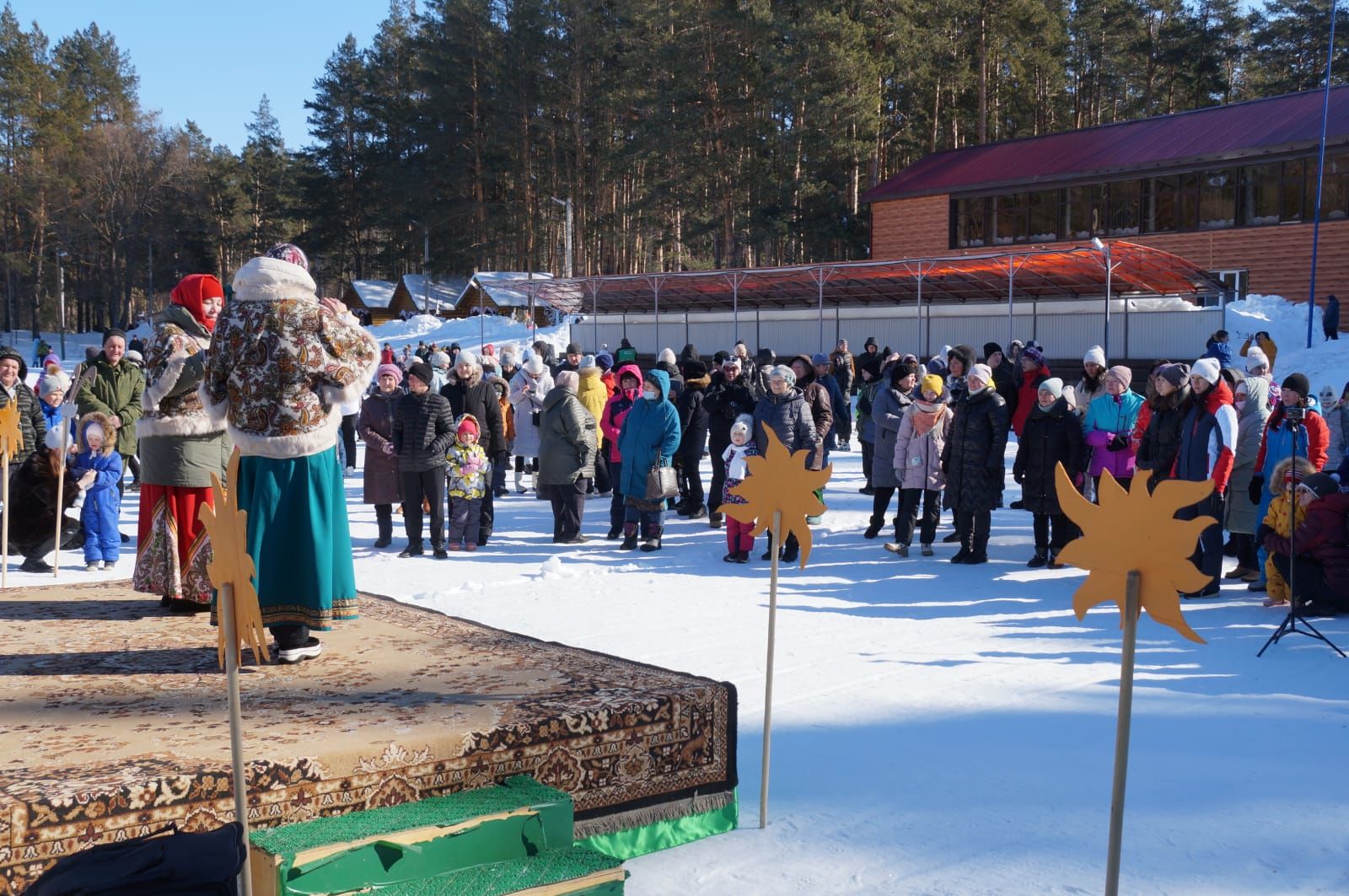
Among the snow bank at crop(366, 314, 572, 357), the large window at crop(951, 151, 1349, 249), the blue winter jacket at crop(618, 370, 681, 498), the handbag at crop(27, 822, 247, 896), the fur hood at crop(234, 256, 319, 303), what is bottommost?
the handbag at crop(27, 822, 247, 896)

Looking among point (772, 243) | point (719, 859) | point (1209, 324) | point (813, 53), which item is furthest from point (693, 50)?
point (719, 859)

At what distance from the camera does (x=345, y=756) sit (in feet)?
10.7

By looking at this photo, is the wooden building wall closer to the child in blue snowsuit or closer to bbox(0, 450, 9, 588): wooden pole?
the child in blue snowsuit

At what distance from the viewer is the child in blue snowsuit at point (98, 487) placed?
9172 millimetres

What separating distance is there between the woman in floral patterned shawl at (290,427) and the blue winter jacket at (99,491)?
5.24 meters

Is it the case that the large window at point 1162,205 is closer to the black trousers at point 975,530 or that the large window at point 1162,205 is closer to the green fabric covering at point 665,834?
the black trousers at point 975,530

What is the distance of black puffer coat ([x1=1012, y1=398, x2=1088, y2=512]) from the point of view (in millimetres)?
9523

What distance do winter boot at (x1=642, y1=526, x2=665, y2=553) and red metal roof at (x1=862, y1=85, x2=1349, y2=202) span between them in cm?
2280

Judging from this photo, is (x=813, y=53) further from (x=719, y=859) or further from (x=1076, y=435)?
(x=719, y=859)

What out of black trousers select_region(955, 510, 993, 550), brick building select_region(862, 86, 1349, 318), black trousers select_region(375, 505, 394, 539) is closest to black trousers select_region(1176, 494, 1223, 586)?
black trousers select_region(955, 510, 993, 550)

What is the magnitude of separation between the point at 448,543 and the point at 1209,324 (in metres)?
18.2

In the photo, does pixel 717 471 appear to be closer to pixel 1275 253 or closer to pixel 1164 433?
pixel 1164 433

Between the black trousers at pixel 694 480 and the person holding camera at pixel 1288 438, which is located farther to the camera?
the black trousers at pixel 694 480

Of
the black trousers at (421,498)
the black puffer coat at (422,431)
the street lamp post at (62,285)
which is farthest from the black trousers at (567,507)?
the street lamp post at (62,285)
